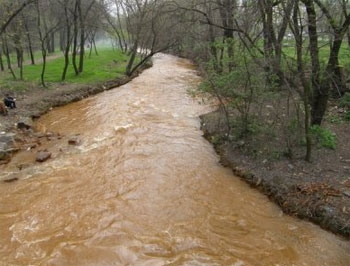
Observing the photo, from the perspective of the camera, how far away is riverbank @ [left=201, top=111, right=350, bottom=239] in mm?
8016

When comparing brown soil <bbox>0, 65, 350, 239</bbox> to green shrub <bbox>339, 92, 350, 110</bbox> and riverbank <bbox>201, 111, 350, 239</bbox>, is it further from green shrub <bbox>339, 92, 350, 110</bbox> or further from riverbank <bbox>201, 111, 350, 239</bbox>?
green shrub <bbox>339, 92, 350, 110</bbox>

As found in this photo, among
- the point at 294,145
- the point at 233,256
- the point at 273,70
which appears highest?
the point at 273,70

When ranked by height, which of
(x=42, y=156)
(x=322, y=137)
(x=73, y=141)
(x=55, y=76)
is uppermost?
(x=55, y=76)

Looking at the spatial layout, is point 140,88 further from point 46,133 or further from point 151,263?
point 151,263

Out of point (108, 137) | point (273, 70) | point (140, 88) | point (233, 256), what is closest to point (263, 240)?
point (233, 256)

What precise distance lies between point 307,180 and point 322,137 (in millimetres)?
2380

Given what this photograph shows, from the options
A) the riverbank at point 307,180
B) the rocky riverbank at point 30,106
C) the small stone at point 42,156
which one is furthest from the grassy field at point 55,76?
the riverbank at point 307,180

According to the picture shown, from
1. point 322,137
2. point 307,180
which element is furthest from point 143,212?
point 322,137

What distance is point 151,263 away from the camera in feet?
22.4

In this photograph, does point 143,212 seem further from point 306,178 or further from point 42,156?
point 42,156

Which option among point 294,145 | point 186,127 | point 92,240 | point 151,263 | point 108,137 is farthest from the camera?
point 186,127

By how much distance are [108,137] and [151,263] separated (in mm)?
7572

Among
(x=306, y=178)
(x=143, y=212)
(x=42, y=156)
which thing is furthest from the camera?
(x=42, y=156)

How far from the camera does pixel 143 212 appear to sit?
28.0 feet
